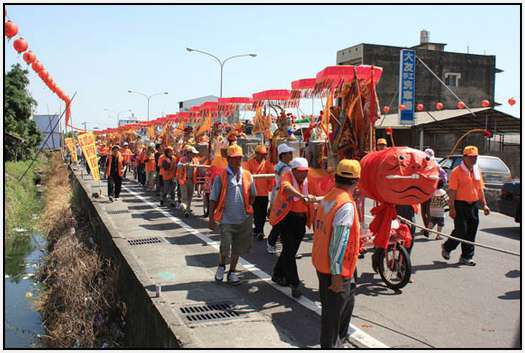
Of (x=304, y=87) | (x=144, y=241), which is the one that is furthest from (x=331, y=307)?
(x=304, y=87)

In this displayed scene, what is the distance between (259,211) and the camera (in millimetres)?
10352

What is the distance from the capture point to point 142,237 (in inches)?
428

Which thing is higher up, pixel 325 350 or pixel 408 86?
pixel 408 86

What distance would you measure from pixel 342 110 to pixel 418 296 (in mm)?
2891

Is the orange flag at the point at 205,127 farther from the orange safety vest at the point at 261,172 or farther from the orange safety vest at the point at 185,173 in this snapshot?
the orange safety vest at the point at 261,172

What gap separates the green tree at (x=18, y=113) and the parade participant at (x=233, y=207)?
25.6 meters

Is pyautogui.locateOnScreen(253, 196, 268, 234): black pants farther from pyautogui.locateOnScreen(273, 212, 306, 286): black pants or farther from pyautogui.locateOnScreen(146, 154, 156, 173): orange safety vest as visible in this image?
pyautogui.locateOnScreen(146, 154, 156, 173): orange safety vest

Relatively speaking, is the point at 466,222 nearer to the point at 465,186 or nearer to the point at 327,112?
the point at 465,186

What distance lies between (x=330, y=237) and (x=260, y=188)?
5.88 m

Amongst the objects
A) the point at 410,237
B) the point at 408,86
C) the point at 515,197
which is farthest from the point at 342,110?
the point at 408,86

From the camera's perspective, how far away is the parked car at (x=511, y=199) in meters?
11.6

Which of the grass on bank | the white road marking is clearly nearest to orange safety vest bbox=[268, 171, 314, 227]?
the white road marking

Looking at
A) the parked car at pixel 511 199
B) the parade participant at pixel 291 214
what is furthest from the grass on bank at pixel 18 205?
the parked car at pixel 511 199

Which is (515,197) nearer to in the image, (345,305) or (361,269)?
(361,269)
